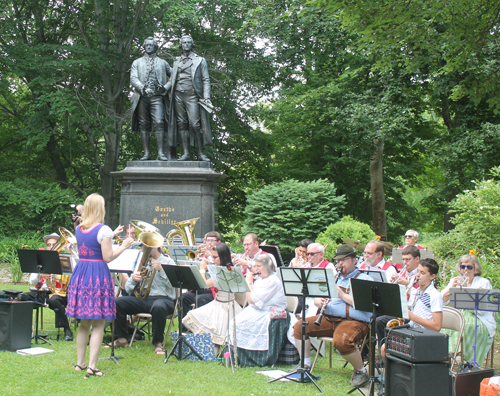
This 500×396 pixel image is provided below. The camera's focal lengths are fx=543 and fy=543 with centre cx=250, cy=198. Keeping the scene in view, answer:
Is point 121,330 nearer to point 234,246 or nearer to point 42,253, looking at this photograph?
point 42,253

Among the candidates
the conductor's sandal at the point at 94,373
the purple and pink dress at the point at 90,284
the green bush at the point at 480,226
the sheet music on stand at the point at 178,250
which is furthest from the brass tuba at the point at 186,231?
the green bush at the point at 480,226

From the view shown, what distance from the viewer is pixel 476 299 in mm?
6070

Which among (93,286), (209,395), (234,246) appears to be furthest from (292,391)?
(234,246)

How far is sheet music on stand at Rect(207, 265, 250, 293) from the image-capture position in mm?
6309

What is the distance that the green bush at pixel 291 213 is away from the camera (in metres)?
13.5

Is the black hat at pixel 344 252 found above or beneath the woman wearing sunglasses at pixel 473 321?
above

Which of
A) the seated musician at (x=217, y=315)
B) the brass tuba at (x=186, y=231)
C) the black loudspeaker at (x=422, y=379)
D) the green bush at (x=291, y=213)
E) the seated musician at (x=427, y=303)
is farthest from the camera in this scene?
the green bush at (x=291, y=213)

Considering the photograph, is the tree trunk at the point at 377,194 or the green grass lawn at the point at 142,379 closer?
the green grass lawn at the point at 142,379

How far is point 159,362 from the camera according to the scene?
675 centimetres

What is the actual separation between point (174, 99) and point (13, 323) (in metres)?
6.16

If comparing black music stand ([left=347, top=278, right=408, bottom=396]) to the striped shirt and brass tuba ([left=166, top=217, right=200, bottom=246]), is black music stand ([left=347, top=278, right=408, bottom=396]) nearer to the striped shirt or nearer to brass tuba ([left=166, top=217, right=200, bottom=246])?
the striped shirt

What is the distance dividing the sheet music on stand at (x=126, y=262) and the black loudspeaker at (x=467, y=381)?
158 inches

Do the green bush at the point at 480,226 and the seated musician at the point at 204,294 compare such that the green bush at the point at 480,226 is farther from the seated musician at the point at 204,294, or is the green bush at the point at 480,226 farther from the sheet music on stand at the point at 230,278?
the sheet music on stand at the point at 230,278

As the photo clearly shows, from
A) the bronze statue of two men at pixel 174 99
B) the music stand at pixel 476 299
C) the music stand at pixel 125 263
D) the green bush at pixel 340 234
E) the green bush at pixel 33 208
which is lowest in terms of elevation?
the music stand at pixel 476 299
